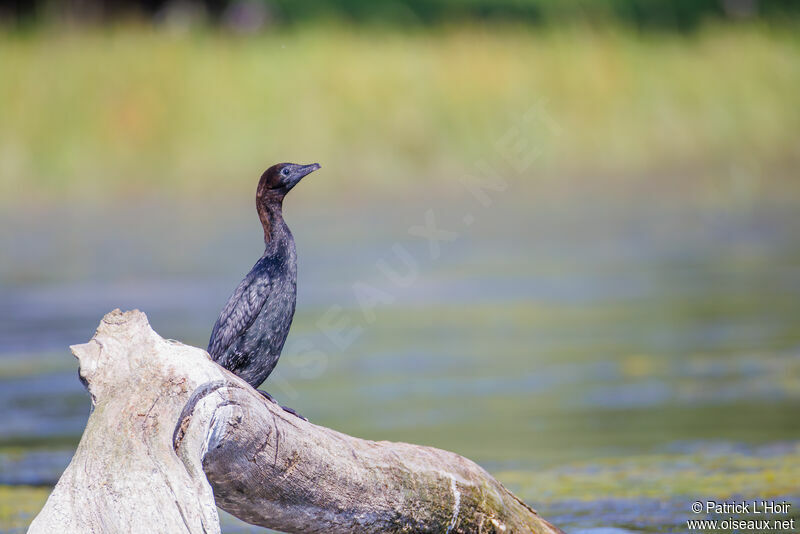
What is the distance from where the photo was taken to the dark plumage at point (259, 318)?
12.3 feet

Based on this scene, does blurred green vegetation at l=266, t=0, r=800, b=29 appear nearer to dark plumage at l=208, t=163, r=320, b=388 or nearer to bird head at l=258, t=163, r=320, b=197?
bird head at l=258, t=163, r=320, b=197

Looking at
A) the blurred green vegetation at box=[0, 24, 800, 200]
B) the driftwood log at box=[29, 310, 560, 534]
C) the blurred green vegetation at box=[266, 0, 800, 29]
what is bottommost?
the driftwood log at box=[29, 310, 560, 534]

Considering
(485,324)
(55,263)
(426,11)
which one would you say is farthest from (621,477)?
(426,11)

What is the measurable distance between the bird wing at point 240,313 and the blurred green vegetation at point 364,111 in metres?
9.71

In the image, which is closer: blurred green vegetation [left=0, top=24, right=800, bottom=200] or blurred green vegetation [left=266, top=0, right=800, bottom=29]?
blurred green vegetation [left=0, top=24, right=800, bottom=200]

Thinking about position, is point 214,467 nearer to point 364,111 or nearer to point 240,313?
point 240,313

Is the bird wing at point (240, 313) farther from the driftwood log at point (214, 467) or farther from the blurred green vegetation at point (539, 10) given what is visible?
the blurred green vegetation at point (539, 10)

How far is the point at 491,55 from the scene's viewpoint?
15125 mm

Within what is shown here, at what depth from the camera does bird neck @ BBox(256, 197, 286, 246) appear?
13.0ft

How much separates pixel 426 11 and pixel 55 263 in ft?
37.3

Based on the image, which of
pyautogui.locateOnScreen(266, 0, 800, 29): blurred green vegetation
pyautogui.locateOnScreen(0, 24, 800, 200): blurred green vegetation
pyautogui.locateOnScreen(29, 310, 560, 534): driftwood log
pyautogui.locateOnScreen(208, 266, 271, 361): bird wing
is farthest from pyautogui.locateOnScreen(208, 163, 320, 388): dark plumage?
pyautogui.locateOnScreen(266, 0, 800, 29): blurred green vegetation

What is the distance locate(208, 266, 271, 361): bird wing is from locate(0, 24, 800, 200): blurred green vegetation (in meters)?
9.71

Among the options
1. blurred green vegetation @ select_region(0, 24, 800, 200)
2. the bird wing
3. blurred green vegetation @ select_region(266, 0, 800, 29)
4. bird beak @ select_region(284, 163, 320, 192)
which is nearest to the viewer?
the bird wing

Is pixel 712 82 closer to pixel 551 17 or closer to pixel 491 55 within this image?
pixel 491 55
